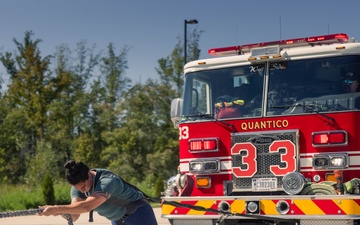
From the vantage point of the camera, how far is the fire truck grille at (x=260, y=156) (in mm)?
8961

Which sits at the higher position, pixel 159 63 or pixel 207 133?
pixel 159 63

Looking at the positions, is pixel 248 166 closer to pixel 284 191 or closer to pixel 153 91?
pixel 284 191

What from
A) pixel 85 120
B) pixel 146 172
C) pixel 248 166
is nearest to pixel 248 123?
pixel 248 166

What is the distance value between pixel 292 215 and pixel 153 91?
102 feet

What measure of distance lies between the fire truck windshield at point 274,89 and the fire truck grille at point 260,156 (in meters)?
0.31

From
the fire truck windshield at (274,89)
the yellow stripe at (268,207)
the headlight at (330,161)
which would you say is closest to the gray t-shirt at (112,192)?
the yellow stripe at (268,207)

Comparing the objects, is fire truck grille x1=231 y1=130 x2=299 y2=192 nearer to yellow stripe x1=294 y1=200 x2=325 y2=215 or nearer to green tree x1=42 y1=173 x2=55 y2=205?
yellow stripe x1=294 y1=200 x2=325 y2=215

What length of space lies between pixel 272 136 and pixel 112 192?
3818 millimetres

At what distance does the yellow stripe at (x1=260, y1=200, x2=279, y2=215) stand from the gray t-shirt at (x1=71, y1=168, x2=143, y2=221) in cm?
294

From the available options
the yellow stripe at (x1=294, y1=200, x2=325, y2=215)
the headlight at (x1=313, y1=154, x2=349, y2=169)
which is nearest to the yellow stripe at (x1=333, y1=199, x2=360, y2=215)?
the yellow stripe at (x1=294, y1=200, x2=325, y2=215)

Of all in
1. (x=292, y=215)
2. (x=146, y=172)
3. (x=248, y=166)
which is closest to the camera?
(x=292, y=215)

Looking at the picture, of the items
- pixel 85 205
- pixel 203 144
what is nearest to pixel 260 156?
pixel 203 144

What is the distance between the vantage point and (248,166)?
9.18m

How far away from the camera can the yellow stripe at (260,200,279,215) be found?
8.57 meters
